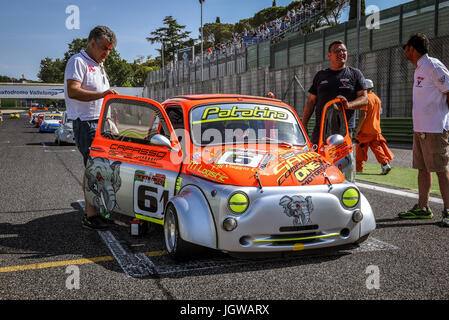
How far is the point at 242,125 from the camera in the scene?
15.8 ft

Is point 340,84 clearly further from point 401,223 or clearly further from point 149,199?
point 149,199

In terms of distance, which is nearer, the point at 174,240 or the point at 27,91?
the point at 174,240

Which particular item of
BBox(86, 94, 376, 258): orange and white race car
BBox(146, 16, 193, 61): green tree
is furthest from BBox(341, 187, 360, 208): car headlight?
BBox(146, 16, 193, 61): green tree

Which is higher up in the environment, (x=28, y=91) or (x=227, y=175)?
(x=28, y=91)

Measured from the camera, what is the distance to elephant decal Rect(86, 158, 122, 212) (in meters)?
4.94

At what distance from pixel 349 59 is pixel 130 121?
18.3 meters

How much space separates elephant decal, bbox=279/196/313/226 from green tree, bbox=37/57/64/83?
172 metres

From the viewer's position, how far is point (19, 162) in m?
13.0

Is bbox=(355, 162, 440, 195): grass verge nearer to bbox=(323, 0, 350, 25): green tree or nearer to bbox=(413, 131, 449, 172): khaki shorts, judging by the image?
bbox=(413, 131, 449, 172): khaki shorts

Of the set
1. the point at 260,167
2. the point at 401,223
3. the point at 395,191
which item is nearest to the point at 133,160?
the point at 260,167

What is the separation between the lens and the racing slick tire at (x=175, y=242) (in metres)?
3.81

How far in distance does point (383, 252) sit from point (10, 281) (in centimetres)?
322

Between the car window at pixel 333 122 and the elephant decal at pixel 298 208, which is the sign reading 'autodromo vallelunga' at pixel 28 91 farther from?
the elephant decal at pixel 298 208
